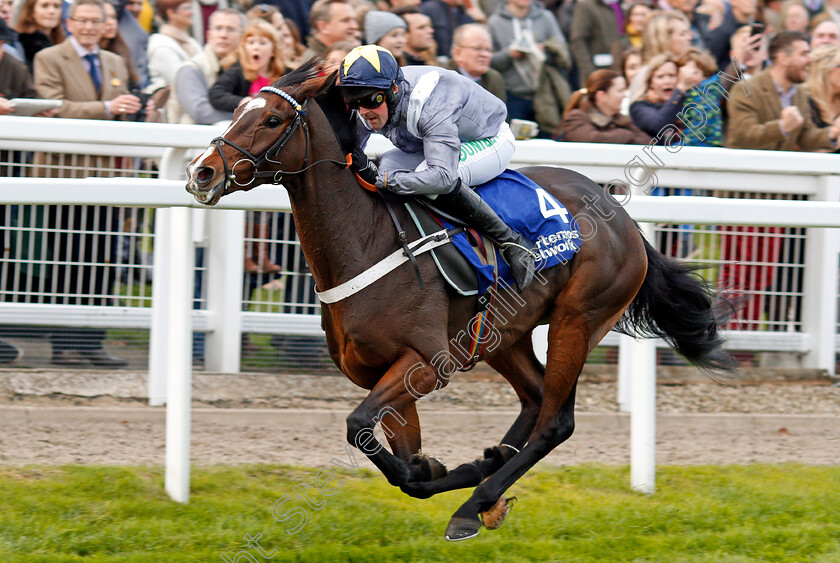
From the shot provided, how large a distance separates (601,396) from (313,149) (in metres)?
2.91

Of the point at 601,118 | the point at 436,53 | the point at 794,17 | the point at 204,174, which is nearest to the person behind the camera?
the point at 204,174

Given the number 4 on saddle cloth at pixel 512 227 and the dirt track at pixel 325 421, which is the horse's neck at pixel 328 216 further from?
the dirt track at pixel 325 421

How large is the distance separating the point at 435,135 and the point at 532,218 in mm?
563

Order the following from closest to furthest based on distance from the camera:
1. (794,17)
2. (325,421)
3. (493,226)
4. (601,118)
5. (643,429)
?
(493,226)
(643,429)
(325,421)
(601,118)
(794,17)

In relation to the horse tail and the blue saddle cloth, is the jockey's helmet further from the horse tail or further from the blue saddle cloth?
the horse tail

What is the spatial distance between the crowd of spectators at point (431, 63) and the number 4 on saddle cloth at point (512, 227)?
212 centimetres

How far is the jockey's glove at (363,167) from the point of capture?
12.3 ft

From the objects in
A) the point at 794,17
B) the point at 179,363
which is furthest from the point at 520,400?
the point at 794,17

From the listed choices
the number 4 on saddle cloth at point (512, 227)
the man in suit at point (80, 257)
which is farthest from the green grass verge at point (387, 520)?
the man in suit at point (80, 257)

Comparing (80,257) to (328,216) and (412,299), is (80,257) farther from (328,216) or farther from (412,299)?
(412,299)

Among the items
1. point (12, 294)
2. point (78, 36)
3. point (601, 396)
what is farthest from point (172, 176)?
point (601, 396)

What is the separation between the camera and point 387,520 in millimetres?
3941

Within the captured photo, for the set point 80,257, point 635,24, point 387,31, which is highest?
point 635,24

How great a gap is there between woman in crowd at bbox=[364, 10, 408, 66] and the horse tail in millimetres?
2734
